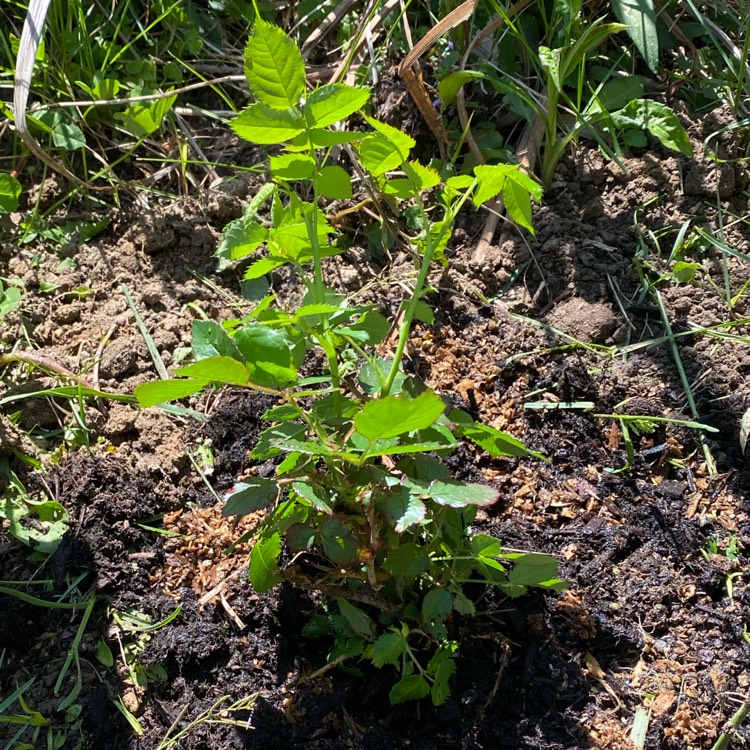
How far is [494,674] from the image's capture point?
1446 mm

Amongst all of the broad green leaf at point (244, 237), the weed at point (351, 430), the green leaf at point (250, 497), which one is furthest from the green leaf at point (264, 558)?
the broad green leaf at point (244, 237)

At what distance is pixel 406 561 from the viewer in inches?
48.9

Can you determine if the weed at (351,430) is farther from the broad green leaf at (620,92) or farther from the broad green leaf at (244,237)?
the broad green leaf at (620,92)

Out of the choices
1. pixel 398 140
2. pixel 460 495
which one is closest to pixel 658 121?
pixel 398 140

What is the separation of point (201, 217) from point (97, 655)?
111 cm

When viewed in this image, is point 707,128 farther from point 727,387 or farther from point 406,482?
point 406,482

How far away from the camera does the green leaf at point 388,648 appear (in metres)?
1.29

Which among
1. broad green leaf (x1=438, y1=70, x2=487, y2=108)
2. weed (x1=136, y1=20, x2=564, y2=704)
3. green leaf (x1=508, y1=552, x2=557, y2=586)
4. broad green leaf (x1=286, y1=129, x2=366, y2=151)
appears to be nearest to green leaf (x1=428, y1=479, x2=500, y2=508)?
weed (x1=136, y1=20, x2=564, y2=704)

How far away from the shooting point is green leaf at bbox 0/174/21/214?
6.45ft

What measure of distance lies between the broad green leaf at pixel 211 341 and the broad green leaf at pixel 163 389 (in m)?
0.10

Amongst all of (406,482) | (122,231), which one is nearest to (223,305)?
(122,231)

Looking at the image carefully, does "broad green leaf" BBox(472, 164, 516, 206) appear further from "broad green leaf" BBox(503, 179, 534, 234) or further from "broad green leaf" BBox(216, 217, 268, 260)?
"broad green leaf" BBox(216, 217, 268, 260)

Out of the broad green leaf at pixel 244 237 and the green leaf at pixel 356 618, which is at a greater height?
the broad green leaf at pixel 244 237

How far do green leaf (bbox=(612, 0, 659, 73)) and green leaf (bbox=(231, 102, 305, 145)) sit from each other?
1.28m
